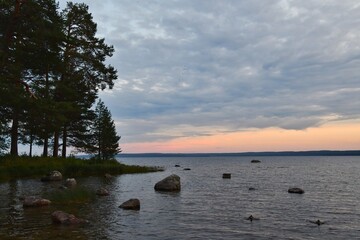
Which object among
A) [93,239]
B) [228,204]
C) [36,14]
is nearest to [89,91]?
[36,14]

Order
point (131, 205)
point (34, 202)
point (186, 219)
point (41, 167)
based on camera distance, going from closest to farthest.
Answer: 1. point (186, 219)
2. point (34, 202)
3. point (131, 205)
4. point (41, 167)

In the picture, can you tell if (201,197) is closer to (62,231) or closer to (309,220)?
(309,220)

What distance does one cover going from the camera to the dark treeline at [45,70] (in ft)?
90.6

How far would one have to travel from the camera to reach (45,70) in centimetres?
3562

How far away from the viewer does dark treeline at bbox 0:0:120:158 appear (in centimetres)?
2761

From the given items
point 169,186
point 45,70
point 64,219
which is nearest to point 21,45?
point 45,70

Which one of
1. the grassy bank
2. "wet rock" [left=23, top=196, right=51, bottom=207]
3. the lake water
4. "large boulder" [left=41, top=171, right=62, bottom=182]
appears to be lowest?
the lake water

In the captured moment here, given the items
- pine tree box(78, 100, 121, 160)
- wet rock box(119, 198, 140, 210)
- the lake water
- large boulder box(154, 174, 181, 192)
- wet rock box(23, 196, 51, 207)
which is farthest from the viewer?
pine tree box(78, 100, 121, 160)

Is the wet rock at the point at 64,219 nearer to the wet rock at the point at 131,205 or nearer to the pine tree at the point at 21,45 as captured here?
the wet rock at the point at 131,205

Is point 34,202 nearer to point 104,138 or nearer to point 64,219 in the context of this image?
point 64,219

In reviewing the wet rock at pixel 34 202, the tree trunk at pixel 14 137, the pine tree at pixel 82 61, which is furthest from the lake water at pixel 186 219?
the pine tree at pixel 82 61

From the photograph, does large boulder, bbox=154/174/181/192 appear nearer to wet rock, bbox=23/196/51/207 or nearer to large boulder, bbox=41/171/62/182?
large boulder, bbox=41/171/62/182

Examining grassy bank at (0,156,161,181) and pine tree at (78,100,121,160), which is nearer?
grassy bank at (0,156,161,181)

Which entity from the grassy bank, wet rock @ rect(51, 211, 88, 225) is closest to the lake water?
wet rock @ rect(51, 211, 88, 225)
